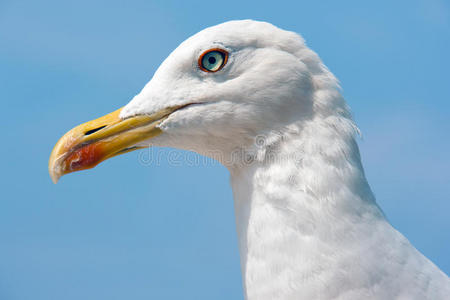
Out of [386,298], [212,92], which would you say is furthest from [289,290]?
[212,92]

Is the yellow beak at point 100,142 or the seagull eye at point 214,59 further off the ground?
the seagull eye at point 214,59

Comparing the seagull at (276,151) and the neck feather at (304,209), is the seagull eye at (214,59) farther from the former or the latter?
the neck feather at (304,209)

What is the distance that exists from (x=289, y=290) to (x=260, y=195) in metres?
→ 0.56

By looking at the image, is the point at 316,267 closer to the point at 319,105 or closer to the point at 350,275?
the point at 350,275

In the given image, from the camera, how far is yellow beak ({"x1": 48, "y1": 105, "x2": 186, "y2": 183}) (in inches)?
124

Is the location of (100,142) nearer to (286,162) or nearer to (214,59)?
(214,59)

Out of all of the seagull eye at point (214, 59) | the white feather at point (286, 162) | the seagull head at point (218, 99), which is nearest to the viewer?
the white feather at point (286, 162)

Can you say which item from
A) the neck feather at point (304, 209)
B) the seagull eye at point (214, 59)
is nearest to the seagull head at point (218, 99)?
the seagull eye at point (214, 59)

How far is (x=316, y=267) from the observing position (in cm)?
277

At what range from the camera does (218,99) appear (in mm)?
3088

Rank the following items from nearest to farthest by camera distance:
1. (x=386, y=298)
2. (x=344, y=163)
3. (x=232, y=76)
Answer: (x=386, y=298) < (x=344, y=163) < (x=232, y=76)

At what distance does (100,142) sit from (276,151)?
1.09m

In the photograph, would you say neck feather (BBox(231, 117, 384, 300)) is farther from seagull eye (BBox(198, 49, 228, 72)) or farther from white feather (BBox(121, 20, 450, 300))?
seagull eye (BBox(198, 49, 228, 72))

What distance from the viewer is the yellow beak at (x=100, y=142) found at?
315 centimetres
